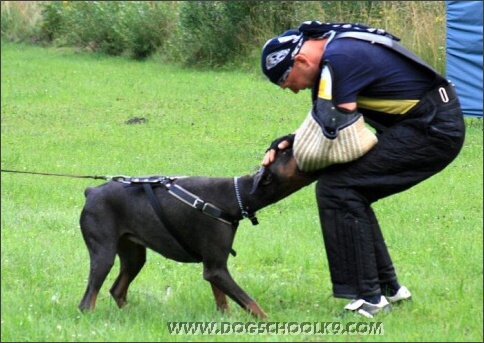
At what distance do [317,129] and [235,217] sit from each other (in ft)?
2.84

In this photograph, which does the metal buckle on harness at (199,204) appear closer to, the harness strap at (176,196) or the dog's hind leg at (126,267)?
the harness strap at (176,196)

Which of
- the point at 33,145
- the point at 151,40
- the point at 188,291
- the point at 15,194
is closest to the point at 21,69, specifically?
the point at 151,40

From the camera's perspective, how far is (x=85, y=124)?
1555 cm

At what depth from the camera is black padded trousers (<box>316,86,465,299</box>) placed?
5.95m

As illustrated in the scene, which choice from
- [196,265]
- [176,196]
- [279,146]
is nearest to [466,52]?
[196,265]

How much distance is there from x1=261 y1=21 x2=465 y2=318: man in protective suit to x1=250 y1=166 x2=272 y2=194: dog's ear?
19cm

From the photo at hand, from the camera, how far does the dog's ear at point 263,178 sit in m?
6.13

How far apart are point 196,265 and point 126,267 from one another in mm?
1119

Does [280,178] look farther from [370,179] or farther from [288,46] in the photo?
[288,46]

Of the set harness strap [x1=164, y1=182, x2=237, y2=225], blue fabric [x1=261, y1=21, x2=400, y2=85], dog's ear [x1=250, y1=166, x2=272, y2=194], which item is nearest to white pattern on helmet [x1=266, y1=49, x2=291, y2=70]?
blue fabric [x1=261, y1=21, x2=400, y2=85]

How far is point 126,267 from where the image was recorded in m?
6.75

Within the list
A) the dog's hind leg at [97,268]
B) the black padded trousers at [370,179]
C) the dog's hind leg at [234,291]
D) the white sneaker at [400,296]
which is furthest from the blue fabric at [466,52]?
the dog's hind leg at [97,268]

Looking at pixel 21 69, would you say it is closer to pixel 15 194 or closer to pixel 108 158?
pixel 108 158

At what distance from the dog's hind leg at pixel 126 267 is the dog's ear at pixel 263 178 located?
1102mm
